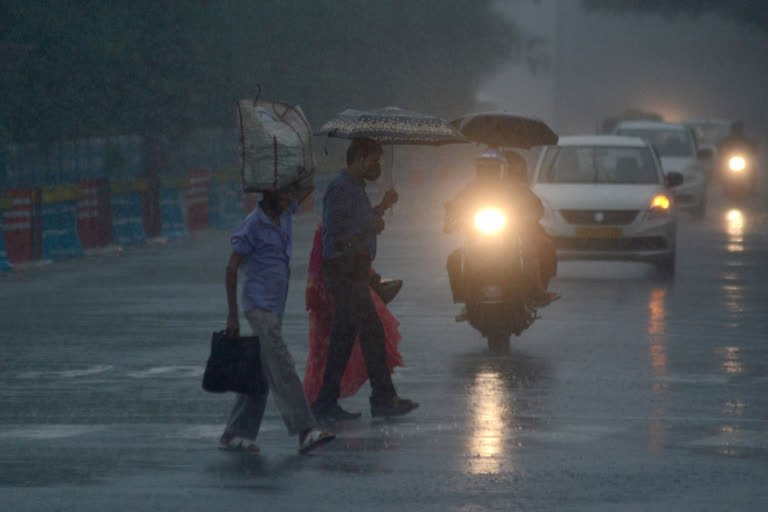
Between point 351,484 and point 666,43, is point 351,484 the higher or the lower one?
the lower one

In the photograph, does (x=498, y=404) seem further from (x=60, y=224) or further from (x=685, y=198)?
(x=685, y=198)

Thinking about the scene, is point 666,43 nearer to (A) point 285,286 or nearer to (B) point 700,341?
(B) point 700,341

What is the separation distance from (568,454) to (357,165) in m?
2.42

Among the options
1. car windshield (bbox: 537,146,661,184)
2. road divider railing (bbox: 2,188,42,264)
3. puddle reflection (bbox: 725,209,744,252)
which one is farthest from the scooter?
puddle reflection (bbox: 725,209,744,252)

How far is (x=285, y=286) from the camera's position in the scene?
981cm

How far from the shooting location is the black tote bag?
31.1ft

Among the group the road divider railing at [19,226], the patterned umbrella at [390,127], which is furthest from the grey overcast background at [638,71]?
Answer: the patterned umbrella at [390,127]

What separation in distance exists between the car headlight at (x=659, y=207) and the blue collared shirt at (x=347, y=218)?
1125cm

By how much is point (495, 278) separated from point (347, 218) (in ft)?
11.7

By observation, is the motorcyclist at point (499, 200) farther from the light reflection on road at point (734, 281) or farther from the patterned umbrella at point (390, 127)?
the light reflection on road at point (734, 281)

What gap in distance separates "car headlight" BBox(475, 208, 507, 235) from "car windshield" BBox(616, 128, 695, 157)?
22580 mm

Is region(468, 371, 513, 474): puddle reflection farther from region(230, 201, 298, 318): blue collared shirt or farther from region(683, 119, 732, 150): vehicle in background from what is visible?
region(683, 119, 732, 150): vehicle in background

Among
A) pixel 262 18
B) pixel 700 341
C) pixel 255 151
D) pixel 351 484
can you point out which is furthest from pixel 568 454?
pixel 262 18

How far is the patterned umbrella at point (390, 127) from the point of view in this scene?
1114cm
